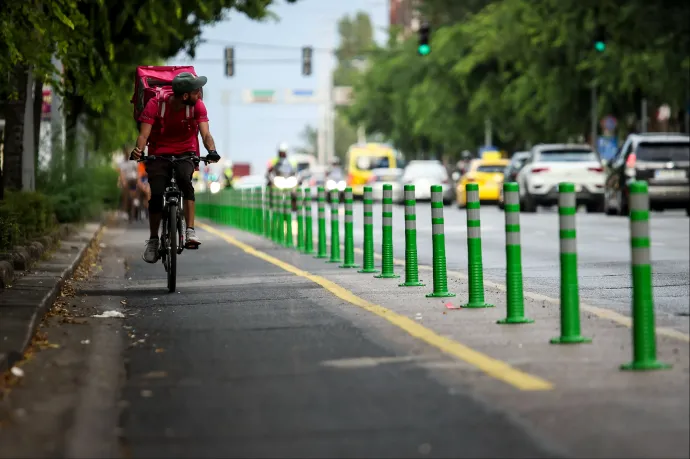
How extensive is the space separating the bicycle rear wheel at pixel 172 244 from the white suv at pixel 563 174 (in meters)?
27.3

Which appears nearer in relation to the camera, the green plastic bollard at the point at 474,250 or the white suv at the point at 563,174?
the green plastic bollard at the point at 474,250

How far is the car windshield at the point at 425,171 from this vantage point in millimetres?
60625

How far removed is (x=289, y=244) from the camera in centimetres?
2628

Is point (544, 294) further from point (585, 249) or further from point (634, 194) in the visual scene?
point (585, 249)

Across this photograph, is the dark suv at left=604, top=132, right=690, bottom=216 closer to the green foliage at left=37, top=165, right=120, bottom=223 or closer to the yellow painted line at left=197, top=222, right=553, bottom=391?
the green foliage at left=37, top=165, right=120, bottom=223

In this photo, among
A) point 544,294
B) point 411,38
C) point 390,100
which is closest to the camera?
point 544,294

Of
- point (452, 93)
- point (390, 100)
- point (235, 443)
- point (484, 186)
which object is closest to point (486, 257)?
point (235, 443)

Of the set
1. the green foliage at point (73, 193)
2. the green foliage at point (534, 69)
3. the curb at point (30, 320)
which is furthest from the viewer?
the green foliage at point (534, 69)

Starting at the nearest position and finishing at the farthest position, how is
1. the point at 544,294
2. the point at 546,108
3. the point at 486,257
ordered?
the point at 544,294
the point at 486,257
the point at 546,108

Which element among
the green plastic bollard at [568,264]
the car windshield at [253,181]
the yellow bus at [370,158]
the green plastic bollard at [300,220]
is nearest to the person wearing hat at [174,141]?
the green plastic bollard at [568,264]

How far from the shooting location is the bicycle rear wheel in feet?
51.6

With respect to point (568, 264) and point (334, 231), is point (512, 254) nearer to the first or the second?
point (568, 264)

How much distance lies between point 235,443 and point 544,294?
7696 millimetres

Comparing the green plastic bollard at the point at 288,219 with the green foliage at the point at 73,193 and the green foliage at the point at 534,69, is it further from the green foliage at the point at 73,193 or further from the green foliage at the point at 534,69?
the green foliage at the point at 534,69
